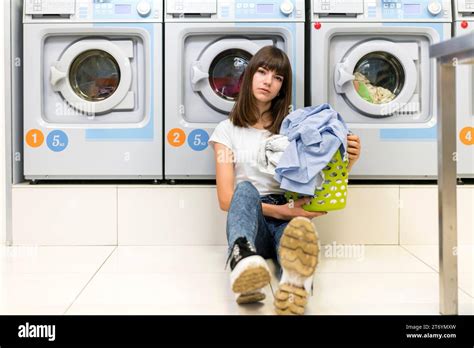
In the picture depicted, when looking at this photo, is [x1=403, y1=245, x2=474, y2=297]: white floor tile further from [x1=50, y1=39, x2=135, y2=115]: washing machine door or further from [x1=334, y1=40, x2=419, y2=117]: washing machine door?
[x1=50, y1=39, x2=135, y2=115]: washing machine door

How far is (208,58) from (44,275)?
1.14 meters

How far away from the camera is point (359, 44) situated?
231cm

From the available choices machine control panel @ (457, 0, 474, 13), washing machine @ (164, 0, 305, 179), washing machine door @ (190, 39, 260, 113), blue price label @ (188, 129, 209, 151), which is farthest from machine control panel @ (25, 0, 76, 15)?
machine control panel @ (457, 0, 474, 13)

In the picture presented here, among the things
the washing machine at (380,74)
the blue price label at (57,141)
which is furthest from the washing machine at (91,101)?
the washing machine at (380,74)

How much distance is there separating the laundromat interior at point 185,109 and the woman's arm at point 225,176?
0.30 metres

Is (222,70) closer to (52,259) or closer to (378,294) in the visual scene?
(52,259)

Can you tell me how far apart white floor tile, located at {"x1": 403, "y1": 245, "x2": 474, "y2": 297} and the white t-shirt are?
26.3 inches

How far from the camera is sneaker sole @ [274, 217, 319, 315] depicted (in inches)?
52.2

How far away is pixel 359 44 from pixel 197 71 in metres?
0.75

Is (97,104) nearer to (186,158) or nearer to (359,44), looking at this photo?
(186,158)

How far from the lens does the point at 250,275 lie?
1.34m

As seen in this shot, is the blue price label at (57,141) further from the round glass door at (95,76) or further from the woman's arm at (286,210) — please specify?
the woman's arm at (286,210)

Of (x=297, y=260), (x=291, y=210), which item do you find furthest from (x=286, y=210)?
(x=297, y=260)

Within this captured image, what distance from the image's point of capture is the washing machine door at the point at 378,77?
7.43ft
